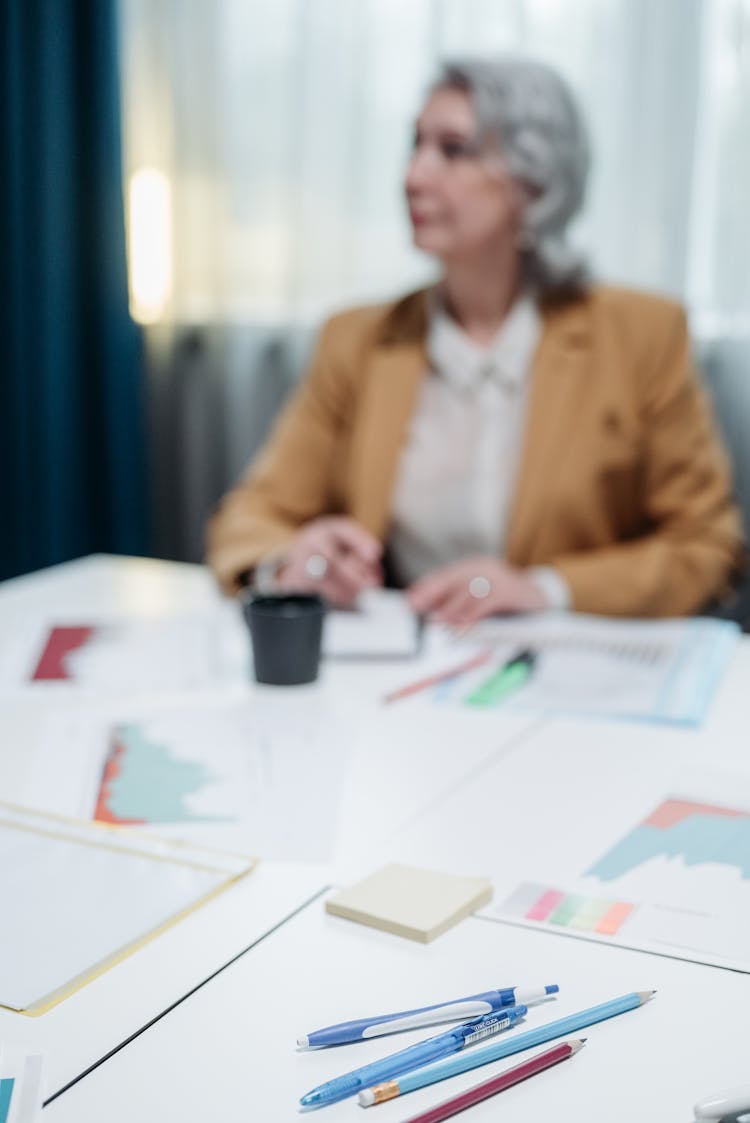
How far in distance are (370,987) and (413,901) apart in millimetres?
85

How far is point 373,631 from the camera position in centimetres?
131

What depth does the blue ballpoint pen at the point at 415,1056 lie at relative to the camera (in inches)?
20.5

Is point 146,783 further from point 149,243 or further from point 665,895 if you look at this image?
point 149,243

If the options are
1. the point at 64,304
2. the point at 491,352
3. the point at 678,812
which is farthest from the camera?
the point at 64,304

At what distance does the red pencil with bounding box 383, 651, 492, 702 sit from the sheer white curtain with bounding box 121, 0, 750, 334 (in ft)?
3.96

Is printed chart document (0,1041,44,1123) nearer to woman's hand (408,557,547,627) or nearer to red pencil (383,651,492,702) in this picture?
red pencil (383,651,492,702)

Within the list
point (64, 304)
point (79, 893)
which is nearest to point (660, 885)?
point (79, 893)

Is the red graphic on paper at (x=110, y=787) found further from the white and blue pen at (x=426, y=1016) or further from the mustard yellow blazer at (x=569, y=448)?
the mustard yellow blazer at (x=569, y=448)

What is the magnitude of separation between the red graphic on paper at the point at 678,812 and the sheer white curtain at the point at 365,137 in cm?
154

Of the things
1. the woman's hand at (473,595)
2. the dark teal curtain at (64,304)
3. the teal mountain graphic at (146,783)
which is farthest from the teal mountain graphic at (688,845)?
the dark teal curtain at (64,304)

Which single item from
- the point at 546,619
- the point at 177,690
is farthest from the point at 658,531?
the point at 177,690

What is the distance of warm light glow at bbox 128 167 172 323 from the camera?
9.59 ft

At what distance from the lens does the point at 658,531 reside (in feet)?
5.81

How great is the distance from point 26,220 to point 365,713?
2201 millimetres
